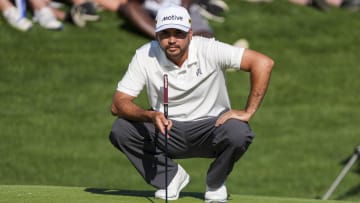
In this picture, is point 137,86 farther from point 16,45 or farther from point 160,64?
point 16,45

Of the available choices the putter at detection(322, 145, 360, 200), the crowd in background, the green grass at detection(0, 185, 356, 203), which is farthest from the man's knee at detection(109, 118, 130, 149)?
the crowd in background

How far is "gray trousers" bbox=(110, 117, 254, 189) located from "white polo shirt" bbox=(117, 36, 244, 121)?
107mm

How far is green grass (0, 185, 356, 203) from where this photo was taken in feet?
21.9

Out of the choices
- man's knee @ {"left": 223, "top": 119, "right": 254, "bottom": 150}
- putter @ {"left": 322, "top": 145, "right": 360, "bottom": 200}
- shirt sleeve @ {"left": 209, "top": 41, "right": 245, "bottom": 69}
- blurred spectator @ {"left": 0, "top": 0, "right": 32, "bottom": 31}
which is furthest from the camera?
blurred spectator @ {"left": 0, "top": 0, "right": 32, "bottom": 31}

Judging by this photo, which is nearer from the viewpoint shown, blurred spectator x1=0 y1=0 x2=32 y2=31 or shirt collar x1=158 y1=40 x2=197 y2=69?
shirt collar x1=158 y1=40 x2=197 y2=69

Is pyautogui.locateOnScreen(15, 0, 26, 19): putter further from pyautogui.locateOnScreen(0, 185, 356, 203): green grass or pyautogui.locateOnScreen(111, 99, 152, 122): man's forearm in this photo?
pyautogui.locateOnScreen(111, 99, 152, 122): man's forearm

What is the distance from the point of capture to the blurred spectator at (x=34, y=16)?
12.5m

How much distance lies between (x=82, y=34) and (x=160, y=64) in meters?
6.33

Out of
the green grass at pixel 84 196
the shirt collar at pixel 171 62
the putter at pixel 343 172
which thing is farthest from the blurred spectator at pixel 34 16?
the shirt collar at pixel 171 62

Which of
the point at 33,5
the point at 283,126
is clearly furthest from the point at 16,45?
the point at 283,126

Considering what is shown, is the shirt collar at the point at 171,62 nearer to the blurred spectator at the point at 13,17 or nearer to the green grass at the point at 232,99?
the green grass at the point at 232,99

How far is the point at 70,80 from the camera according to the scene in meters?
12.1

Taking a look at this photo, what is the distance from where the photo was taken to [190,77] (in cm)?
680

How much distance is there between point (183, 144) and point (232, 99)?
533 centimetres
